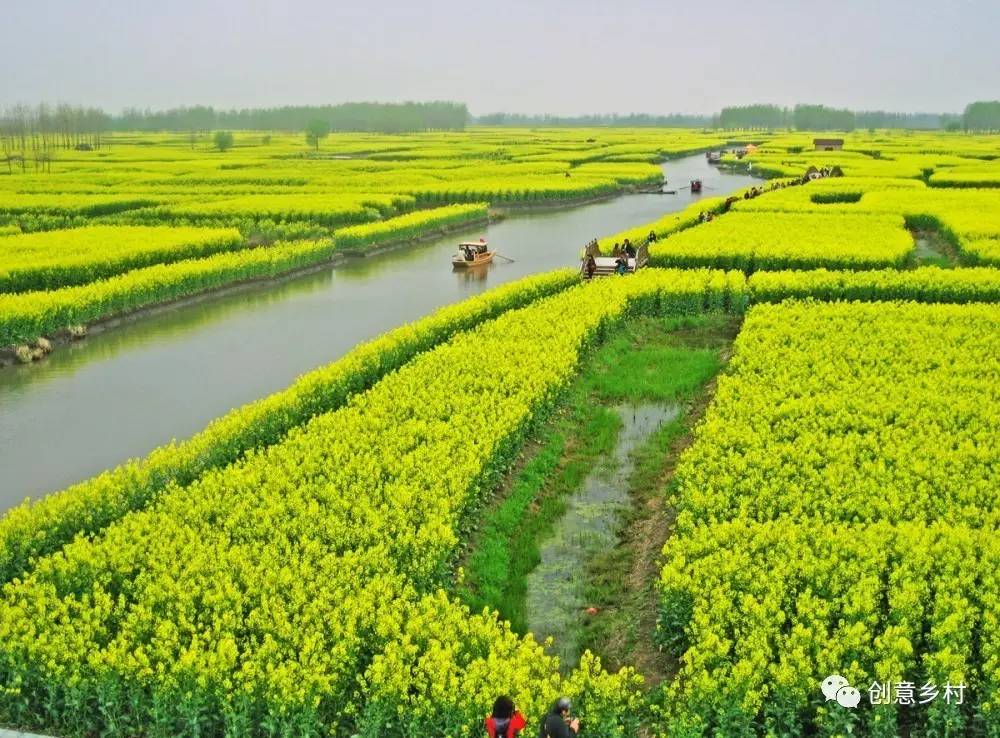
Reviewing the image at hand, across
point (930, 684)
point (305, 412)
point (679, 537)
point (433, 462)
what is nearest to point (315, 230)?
point (305, 412)

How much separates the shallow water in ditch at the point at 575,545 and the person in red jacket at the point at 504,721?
2811 millimetres

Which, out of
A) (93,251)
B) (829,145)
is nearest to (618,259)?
(93,251)

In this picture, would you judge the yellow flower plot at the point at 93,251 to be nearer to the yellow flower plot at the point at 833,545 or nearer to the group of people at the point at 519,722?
the yellow flower plot at the point at 833,545

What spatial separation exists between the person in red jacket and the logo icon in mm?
2771

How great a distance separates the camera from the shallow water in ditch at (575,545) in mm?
10602

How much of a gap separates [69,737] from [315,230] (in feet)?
118

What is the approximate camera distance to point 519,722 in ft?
23.3

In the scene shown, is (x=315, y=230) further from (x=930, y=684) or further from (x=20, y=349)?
(x=930, y=684)

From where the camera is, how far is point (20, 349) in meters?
22.8

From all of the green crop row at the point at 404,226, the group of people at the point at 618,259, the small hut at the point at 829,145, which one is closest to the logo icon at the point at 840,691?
the group of people at the point at 618,259

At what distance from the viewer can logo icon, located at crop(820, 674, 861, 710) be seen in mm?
7609

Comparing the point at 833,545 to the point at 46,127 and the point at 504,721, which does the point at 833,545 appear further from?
the point at 46,127

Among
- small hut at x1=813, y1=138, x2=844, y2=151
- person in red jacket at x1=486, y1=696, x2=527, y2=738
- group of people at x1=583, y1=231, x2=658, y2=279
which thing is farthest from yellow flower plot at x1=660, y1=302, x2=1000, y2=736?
small hut at x1=813, y1=138, x2=844, y2=151

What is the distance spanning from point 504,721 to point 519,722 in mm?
126
